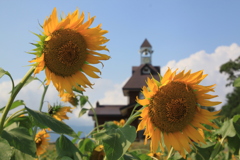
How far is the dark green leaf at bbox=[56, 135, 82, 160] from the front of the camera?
183 centimetres

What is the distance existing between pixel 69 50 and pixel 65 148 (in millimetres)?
558

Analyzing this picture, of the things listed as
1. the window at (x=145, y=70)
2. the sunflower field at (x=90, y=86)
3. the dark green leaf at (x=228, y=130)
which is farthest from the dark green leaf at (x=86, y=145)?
the window at (x=145, y=70)

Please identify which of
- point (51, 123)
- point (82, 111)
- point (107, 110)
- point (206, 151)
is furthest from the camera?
point (107, 110)

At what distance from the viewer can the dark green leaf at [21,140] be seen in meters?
1.71

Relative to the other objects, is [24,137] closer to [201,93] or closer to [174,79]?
[174,79]

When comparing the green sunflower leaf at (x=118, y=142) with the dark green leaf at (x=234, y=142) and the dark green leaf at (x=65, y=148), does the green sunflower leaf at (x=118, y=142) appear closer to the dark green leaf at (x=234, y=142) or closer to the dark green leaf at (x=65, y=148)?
the dark green leaf at (x=65, y=148)

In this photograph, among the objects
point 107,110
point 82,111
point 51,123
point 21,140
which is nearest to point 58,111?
point 82,111

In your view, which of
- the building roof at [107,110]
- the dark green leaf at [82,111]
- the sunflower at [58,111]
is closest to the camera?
the sunflower at [58,111]

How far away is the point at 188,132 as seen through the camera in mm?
1920

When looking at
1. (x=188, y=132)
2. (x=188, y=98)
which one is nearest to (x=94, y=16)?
(x=188, y=98)

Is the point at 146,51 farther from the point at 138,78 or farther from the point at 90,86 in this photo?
the point at 90,86

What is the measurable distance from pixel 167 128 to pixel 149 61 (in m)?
35.9

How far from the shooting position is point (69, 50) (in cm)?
182

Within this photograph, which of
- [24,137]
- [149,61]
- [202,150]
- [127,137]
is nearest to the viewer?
[127,137]
